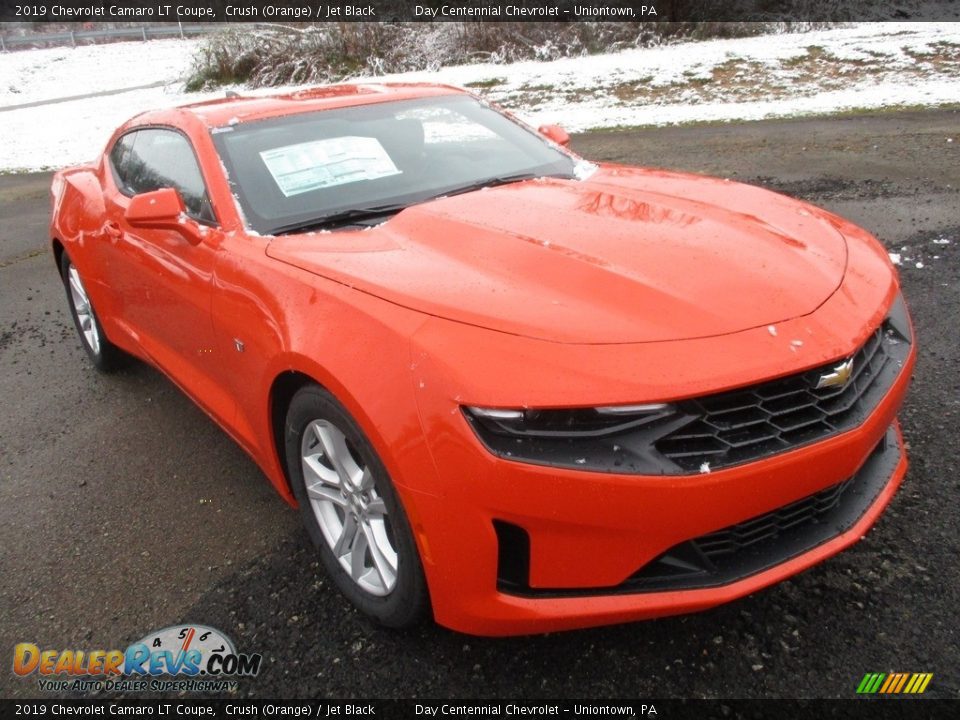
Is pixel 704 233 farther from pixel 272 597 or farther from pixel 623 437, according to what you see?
pixel 272 597

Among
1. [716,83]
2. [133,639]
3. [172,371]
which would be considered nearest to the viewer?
[133,639]

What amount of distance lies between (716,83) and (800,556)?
13.5 metres

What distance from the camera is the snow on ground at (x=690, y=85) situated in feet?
38.2

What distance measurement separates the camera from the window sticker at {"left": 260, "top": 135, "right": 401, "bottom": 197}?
290 centimetres

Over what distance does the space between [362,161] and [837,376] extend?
2.03 meters

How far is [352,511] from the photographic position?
88.0 inches

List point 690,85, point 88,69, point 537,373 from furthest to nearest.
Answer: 1. point 88,69
2. point 690,85
3. point 537,373

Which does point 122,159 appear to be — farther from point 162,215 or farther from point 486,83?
point 486,83

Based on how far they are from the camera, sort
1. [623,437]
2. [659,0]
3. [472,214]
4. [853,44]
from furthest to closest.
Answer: [659,0] < [853,44] < [472,214] < [623,437]

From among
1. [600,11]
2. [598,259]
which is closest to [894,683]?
[598,259]

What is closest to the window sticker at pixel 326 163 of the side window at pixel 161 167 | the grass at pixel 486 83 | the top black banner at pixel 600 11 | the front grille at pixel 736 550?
the side window at pixel 161 167

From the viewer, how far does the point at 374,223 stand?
2.71 metres

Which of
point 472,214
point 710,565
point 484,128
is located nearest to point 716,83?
point 484,128

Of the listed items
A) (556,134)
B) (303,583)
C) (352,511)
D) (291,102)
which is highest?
(291,102)
